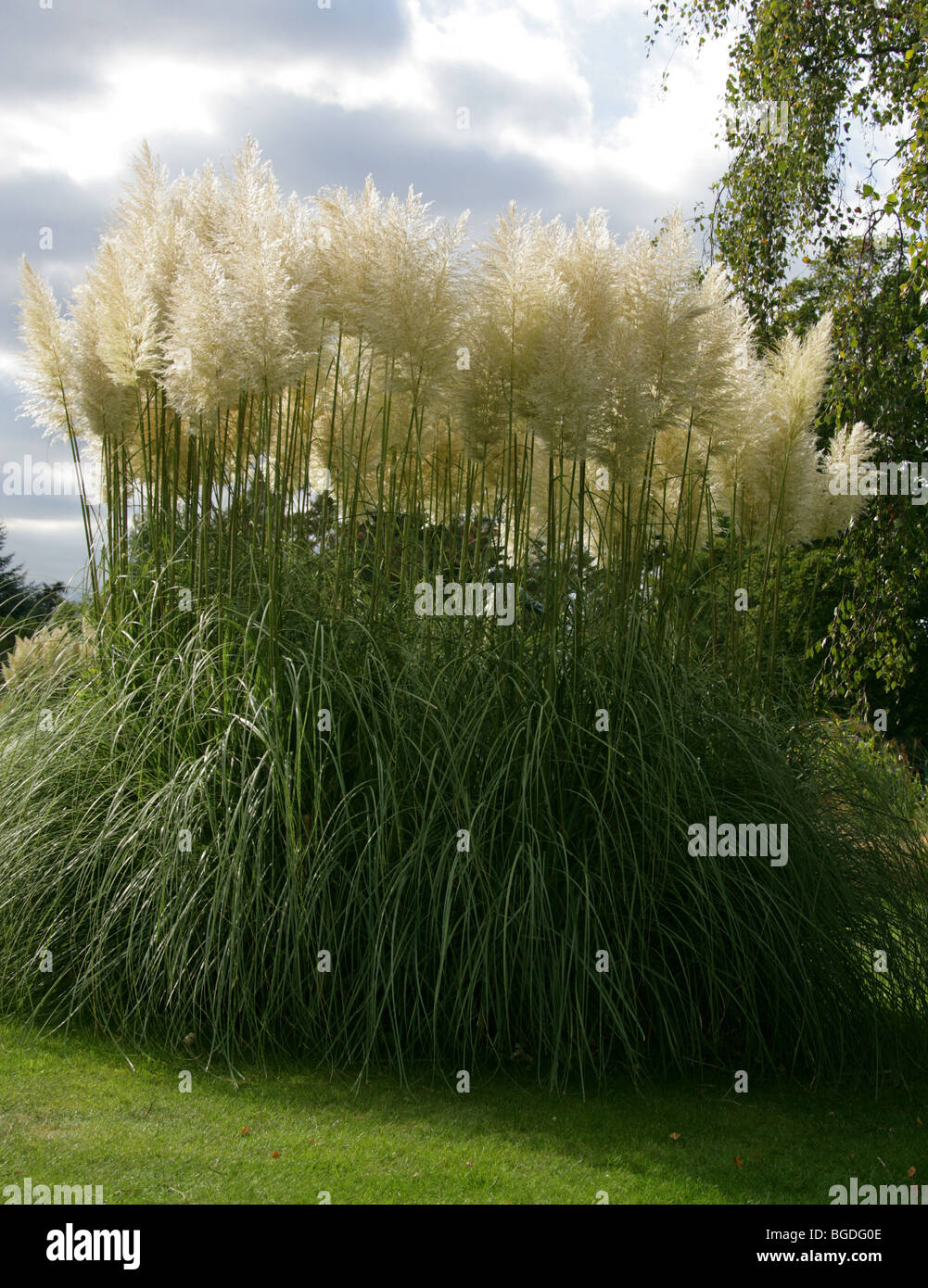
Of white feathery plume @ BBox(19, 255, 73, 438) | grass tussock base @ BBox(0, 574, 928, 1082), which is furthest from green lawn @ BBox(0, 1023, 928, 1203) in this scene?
white feathery plume @ BBox(19, 255, 73, 438)

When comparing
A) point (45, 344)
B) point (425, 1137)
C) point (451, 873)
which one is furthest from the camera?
point (45, 344)

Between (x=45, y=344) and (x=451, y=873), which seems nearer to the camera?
(x=451, y=873)

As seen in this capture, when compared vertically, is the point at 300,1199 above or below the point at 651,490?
below

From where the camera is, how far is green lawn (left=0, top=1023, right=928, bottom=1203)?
2898mm

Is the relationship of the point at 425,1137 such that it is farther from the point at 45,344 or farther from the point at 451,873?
the point at 45,344

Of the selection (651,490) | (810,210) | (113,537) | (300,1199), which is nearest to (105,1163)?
(300,1199)

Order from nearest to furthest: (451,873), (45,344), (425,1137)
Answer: (425,1137) < (451,873) < (45,344)

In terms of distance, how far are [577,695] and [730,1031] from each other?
1406 millimetres

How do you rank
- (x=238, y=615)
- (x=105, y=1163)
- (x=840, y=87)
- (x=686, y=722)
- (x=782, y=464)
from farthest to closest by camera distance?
(x=840, y=87), (x=782, y=464), (x=238, y=615), (x=686, y=722), (x=105, y=1163)

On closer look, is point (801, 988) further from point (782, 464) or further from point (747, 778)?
point (782, 464)

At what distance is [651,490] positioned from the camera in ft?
Answer: 16.4

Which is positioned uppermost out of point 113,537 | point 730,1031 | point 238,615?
point 113,537

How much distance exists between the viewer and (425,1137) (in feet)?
10.3

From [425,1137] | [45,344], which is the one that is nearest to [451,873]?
[425,1137]
